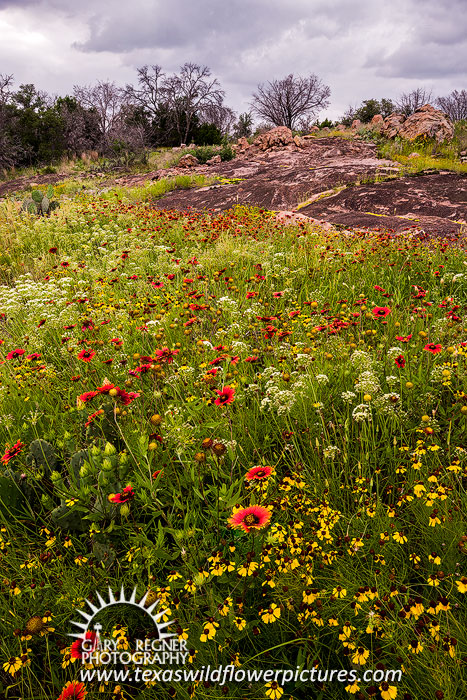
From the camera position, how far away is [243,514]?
1177mm

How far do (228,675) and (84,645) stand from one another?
456 millimetres

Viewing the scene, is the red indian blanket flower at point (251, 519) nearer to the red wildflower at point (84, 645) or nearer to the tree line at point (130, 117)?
the red wildflower at point (84, 645)

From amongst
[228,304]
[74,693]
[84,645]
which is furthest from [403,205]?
[74,693]

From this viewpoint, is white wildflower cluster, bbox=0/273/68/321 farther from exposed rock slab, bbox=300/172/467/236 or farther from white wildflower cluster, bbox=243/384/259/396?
exposed rock slab, bbox=300/172/467/236

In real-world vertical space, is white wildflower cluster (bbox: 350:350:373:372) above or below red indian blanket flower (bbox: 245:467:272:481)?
above

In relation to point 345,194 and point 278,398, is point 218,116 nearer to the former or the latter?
point 345,194

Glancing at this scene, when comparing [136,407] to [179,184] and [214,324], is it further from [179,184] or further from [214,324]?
[179,184]

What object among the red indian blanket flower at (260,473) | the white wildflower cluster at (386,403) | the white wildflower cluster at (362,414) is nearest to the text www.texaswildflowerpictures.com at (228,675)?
the red indian blanket flower at (260,473)

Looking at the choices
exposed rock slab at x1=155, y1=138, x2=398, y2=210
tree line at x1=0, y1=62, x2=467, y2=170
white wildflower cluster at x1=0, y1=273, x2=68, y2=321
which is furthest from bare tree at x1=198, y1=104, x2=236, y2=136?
white wildflower cluster at x1=0, y1=273, x2=68, y2=321

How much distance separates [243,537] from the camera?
154 cm

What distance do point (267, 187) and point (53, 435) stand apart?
27.6ft

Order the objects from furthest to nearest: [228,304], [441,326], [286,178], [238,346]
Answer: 1. [286,178]
2. [228,304]
3. [441,326]
4. [238,346]

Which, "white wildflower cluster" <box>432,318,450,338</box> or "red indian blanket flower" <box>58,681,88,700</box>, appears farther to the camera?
Result: "white wildflower cluster" <box>432,318,450,338</box>

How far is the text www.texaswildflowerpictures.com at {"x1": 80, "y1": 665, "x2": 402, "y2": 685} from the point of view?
110 cm
